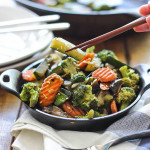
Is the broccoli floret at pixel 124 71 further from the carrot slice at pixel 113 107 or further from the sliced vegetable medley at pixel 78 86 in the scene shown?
the carrot slice at pixel 113 107

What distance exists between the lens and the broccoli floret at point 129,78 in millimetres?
1453

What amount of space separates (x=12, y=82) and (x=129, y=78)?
608mm

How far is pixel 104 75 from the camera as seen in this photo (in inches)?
54.1

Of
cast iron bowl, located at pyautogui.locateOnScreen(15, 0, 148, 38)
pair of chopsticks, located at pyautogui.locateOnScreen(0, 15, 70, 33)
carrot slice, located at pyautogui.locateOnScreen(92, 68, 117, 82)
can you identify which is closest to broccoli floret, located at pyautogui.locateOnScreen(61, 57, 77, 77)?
carrot slice, located at pyautogui.locateOnScreen(92, 68, 117, 82)

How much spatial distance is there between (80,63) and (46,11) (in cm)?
97

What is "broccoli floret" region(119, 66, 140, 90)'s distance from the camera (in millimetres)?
1453

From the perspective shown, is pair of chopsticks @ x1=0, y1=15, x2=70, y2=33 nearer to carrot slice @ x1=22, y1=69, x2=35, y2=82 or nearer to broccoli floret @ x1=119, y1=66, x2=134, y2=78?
carrot slice @ x1=22, y1=69, x2=35, y2=82

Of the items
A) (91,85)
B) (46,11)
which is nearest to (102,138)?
(91,85)

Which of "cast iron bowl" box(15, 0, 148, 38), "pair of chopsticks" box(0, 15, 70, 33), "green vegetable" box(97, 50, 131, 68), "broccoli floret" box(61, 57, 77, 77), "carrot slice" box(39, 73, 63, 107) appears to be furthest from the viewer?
"cast iron bowl" box(15, 0, 148, 38)

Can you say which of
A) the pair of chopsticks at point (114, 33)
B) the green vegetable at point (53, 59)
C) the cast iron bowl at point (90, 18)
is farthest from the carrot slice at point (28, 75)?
the cast iron bowl at point (90, 18)

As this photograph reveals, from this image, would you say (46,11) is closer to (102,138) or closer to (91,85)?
(91,85)

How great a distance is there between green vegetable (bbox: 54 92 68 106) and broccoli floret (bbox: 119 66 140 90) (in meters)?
0.34

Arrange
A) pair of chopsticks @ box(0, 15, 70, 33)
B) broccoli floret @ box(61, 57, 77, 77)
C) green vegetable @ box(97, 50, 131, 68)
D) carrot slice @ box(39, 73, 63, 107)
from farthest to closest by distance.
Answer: pair of chopsticks @ box(0, 15, 70, 33) < green vegetable @ box(97, 50, 131, 68) < broccoli floret @ box(61, 57, 77, 77) < carrot slice @ box(39, 73, 63, 107)

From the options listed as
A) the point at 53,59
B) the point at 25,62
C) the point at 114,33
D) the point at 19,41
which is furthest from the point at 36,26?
the point at 114,33
